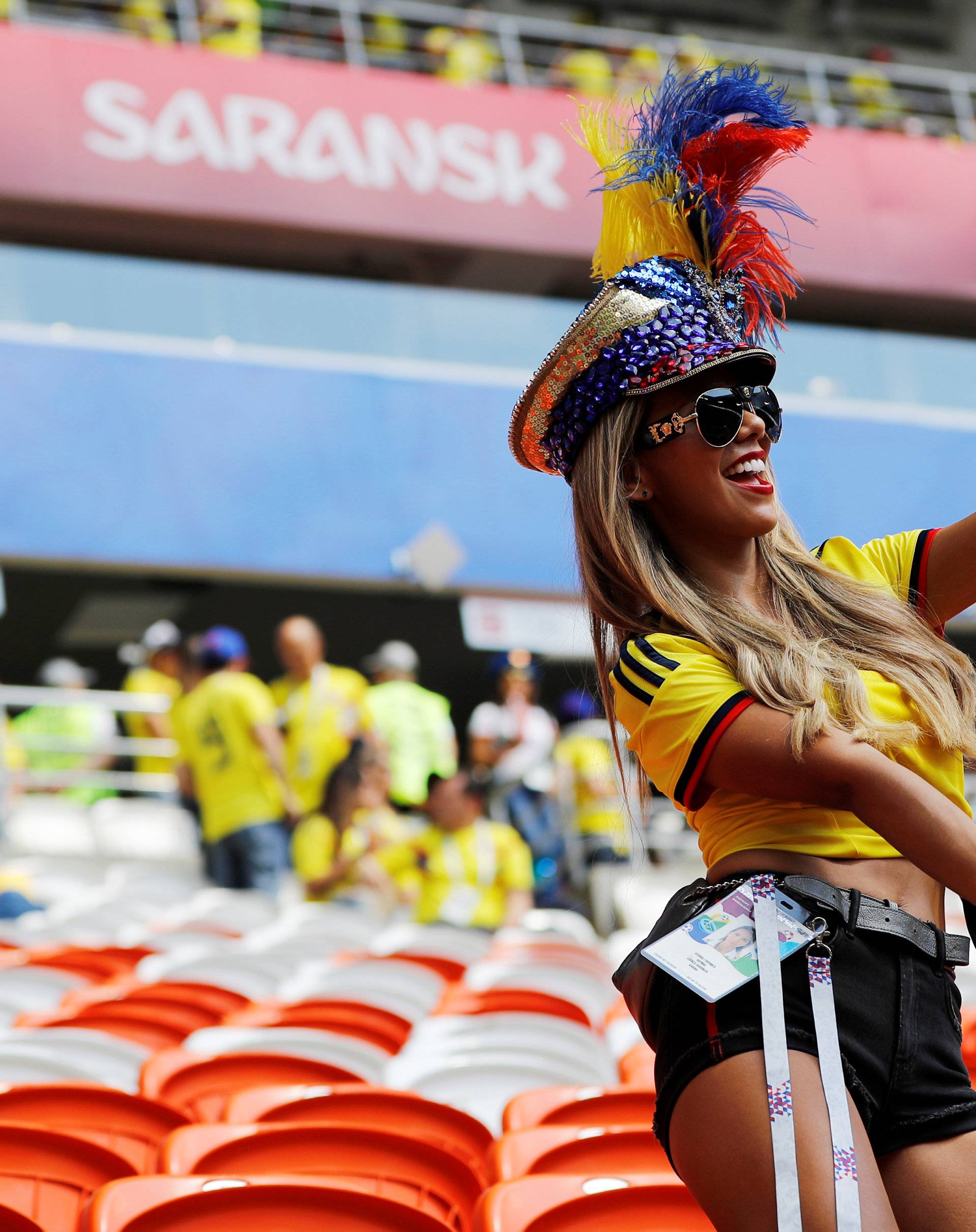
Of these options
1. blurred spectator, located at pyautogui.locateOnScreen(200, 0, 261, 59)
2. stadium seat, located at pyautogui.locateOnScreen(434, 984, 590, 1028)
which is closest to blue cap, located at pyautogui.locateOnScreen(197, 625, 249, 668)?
stadium seat, located at pyautogui.locateOnScreen(434, 984, 590, 1028)

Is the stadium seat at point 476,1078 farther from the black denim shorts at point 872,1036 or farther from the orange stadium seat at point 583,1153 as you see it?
the black denim shorts at point 872,1036

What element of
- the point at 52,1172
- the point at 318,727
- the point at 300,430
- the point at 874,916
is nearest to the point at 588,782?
the point at 318,727

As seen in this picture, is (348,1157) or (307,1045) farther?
(307,1045)

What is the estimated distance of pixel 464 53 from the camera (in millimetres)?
11609

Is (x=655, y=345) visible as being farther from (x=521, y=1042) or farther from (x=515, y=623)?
(x=515, y=623)

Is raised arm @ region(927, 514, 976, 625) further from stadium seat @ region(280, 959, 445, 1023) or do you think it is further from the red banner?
A: the red banner

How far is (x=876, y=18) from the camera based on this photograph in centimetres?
1772

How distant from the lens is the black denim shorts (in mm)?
1386

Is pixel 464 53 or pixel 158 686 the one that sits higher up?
pixel 464 53

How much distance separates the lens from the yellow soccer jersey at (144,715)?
9133 millimetres

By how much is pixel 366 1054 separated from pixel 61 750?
20.3 ft

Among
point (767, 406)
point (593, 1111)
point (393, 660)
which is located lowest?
point (593, 1111)

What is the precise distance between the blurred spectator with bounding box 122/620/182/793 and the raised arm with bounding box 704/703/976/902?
25.4 ft

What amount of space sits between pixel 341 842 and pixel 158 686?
2.59 meters
